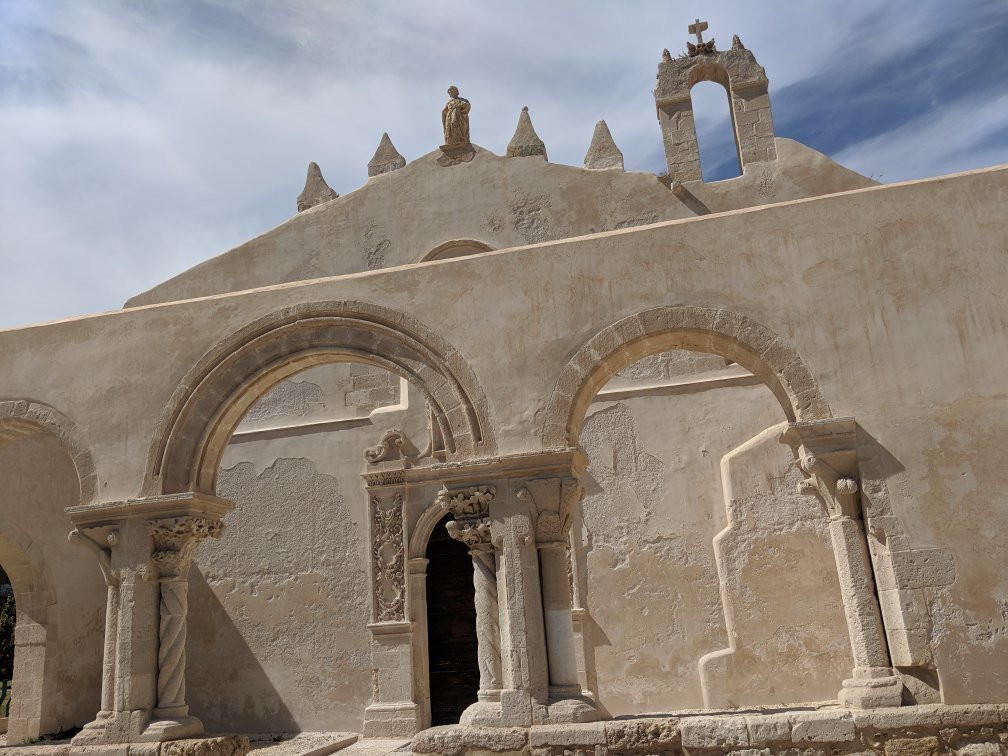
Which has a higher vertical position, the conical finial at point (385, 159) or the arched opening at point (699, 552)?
the conical finial at point (385, 159)

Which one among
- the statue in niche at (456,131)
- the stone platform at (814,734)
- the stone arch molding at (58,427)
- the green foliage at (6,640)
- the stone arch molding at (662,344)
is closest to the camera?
the stone platform at (814,734)

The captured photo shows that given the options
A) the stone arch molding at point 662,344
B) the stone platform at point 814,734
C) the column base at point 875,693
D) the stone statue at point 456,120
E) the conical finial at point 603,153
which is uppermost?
the stone statue at point 456,120

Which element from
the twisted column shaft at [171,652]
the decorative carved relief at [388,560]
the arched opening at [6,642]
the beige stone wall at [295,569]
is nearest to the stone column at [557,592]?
the twisted column shaft at [171,652]

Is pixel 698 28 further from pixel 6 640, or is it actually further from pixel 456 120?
pixel 6 640

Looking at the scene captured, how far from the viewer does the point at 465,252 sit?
453 inches

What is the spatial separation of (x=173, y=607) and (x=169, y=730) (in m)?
0.86

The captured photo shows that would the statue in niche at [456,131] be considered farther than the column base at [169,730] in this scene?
Yes

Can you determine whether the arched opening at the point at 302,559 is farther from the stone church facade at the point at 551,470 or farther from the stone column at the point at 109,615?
the stone column at the point at 109,615

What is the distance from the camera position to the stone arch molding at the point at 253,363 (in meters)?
6.68

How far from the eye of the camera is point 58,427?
7109 millimetres

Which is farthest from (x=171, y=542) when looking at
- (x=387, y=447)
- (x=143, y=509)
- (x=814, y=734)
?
(x=814, y=734)

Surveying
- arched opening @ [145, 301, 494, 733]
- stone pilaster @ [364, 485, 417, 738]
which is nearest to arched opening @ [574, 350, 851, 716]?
arched opening @ [145, 301, 494, 733]

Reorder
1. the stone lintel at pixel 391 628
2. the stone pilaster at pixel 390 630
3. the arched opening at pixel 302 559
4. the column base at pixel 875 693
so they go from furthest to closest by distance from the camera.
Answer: the arched opening at pixel 302 559, the stone lintel at pixel 391 628, the stone pilaster at pixel 390 630, the column base at pixel 875 693

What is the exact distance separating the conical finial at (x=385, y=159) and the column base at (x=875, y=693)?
916 centimetres
